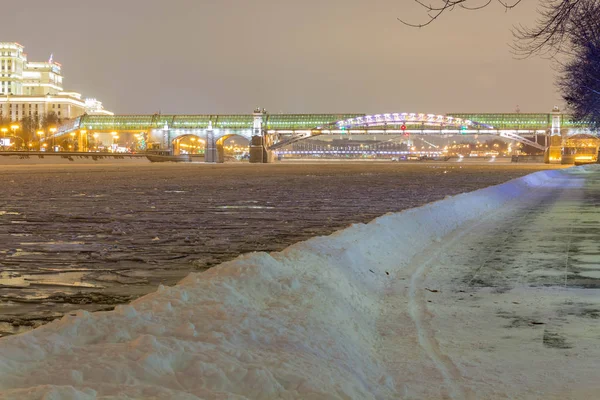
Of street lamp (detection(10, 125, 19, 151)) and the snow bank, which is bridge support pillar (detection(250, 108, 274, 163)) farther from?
the snow bank

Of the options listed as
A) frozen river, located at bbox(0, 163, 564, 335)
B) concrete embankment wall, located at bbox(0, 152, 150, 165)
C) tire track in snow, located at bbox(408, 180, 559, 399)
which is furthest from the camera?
concrete embankment wall, located at bbox(0, 152, 150, 165)

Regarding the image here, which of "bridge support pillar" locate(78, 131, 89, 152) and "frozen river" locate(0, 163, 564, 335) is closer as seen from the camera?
"frozen river" locate(0, 163, 564, 335)

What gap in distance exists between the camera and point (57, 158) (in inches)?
4077

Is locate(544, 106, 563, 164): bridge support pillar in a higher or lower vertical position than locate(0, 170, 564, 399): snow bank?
higher

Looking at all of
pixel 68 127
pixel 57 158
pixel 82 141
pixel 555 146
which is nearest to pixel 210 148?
pixel 82 141

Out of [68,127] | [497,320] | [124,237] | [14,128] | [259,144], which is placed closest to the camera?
[497,320]

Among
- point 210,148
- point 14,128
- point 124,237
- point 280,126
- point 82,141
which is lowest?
point 124,237

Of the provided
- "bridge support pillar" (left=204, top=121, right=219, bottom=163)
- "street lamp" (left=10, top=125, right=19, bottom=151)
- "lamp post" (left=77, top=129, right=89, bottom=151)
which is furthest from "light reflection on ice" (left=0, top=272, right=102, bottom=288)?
"lamp post" (left=77, top=129, right=89, bottom=151)

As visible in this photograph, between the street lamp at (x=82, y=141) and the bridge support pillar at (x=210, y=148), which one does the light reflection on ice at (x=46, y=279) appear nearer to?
the bridge support pillar at (x=210, y=148)

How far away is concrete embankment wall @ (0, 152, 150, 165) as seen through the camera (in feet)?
304

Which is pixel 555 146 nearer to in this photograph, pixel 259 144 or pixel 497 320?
pixel 259 144

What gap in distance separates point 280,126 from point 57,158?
79.6m

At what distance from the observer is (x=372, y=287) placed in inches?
450

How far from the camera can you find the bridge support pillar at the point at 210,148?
17038 cm
